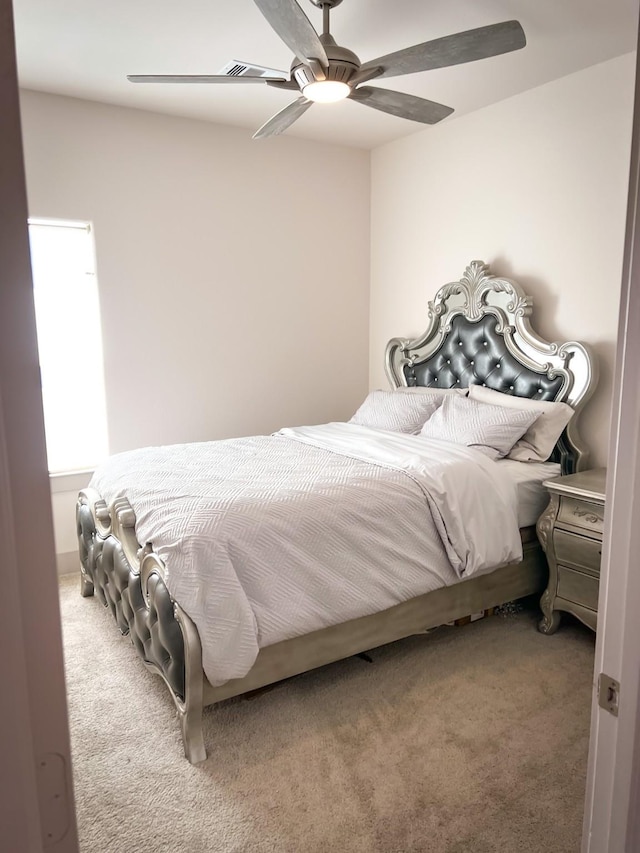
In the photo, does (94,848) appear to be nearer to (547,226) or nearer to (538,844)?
(538,844)

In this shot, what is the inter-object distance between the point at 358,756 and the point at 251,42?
118 inches

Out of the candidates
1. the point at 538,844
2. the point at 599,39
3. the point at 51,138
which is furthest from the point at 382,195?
the point at 538,844

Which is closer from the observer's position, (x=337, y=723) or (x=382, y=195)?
(x=337, y=723)

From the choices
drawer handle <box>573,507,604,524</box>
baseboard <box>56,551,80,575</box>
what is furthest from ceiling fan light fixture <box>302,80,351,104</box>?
baseboard <box>56,551,80,575</box>

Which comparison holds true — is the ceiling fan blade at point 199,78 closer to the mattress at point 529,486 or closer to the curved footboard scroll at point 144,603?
the curved footboard scroll at point 144,603

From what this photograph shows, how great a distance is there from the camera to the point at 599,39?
264 cm

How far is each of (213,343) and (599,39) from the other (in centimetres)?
267

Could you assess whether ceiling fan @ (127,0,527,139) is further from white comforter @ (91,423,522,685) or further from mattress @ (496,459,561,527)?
mattress @ (496,459,561,527)

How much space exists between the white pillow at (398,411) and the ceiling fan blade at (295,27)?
6.38ft

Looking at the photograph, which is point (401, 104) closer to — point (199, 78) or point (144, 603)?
point (199, 78)

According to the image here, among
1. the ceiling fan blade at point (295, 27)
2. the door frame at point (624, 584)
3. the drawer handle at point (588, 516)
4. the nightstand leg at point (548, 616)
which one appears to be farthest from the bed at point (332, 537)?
the ceiling fan blade at point (295, 27)

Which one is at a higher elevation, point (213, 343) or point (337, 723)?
point (213, 343)

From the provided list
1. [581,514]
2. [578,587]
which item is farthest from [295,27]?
[578,587]

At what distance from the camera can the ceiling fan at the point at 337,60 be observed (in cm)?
188
